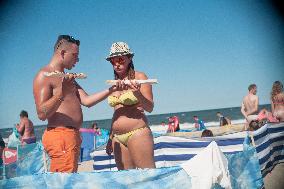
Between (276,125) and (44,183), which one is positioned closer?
(44,183)

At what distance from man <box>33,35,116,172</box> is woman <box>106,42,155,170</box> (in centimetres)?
21

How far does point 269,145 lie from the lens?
18.0 feet

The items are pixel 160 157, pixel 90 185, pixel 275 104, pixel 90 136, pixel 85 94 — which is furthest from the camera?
pixel 90 136

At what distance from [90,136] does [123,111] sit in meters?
8.23

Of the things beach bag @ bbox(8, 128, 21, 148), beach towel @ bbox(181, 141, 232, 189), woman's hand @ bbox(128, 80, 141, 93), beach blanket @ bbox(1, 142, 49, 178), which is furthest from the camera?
beach bag @ bbox(8, 128, 21, 148)

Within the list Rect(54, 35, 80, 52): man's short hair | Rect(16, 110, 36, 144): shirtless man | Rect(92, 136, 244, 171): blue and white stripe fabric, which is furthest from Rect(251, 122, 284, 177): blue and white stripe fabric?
Rect(16, 110, 36, 144): shirtless man

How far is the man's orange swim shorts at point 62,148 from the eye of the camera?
113 inches

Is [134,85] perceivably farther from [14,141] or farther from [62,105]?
[14,141]

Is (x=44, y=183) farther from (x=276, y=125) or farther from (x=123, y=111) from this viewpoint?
(x=276, y=125)

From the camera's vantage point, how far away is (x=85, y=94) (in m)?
Result: 3.36

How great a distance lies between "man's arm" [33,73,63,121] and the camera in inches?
111

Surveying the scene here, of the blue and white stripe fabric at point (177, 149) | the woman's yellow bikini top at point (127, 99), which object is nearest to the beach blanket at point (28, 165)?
the blue and white stripe fabric at point (177, 149)

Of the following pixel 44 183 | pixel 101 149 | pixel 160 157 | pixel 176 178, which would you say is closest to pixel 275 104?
pixel 160 157

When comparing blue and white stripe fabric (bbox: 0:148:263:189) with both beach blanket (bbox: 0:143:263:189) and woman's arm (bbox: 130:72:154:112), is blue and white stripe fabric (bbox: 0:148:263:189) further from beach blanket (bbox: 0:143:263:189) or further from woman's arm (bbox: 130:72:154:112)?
woman's arm (bbox: 130:72:154:112)
